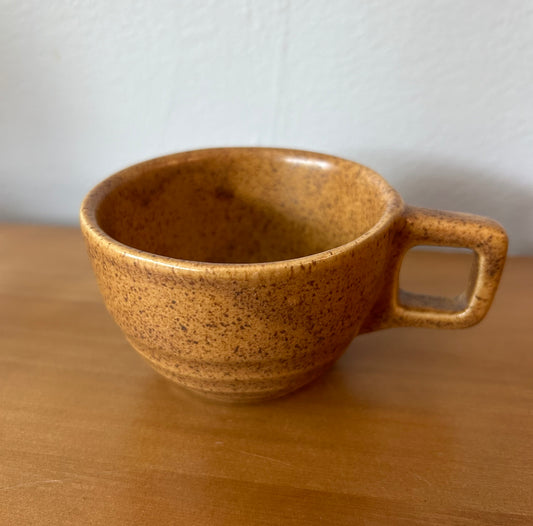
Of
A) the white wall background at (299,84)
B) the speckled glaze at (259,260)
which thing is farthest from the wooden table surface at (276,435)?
the white wall background at (299,84)

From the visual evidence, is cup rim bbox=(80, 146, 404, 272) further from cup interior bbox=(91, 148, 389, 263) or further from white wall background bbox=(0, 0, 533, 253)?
white wall background bbox=(0, 0, 533, 253)

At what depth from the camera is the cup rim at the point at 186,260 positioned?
29 cm

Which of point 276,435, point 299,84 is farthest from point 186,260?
point 299,84

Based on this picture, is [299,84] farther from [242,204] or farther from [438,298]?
[438,298]

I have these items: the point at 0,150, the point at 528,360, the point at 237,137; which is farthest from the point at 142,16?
the point at 528,360

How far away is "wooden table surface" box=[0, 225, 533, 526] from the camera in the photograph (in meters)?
0.32

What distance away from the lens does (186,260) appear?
36 cm

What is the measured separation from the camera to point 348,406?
1.32 feet

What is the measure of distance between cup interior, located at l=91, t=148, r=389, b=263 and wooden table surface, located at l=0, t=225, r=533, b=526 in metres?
0.11

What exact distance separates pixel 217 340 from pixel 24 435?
0.18 m

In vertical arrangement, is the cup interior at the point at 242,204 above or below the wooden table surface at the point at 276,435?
above

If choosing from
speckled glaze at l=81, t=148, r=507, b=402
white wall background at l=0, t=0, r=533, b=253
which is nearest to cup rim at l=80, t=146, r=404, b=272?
speckled glaze at l=81, t=148, r=507, b=402

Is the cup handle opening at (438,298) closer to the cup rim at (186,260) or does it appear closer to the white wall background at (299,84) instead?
the cup rim at (186,260)

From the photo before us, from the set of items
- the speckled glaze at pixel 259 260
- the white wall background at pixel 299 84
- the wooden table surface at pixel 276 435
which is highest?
the white wall background at pixel 299 84
